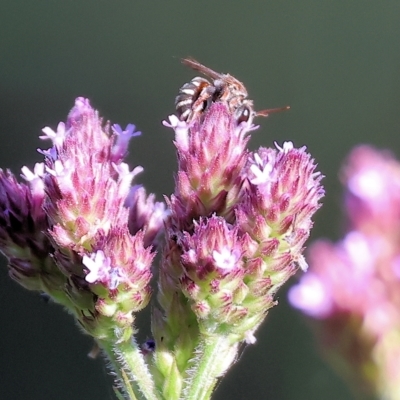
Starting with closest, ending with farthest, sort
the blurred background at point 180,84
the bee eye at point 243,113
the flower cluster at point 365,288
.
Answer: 1. the flower cluster at point 365,288
2. the bee eye at point 243,113
3. the blurred background at point 180,84

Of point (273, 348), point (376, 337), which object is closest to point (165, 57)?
point (273, 348)

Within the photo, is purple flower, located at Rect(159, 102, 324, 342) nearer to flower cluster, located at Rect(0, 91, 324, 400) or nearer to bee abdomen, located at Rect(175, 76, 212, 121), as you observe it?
flower cluster, located at Rect(0, 91, 324, 400)

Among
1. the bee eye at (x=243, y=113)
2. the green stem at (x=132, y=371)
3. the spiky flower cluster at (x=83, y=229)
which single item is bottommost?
the green stem at (x=132, y=371)

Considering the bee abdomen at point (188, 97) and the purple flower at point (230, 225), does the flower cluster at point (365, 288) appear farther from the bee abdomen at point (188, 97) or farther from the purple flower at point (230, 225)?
the bee abdomen at point (188, 97)

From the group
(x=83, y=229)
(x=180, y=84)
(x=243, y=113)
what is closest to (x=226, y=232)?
(x=83, y=229)

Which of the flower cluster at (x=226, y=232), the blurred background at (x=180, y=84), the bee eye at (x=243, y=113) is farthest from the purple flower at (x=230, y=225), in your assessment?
the blurred background at (x=180, y=84)

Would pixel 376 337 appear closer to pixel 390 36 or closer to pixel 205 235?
pixel 205 235

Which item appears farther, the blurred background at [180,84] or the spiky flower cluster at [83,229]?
the blurred background at [180,84]
